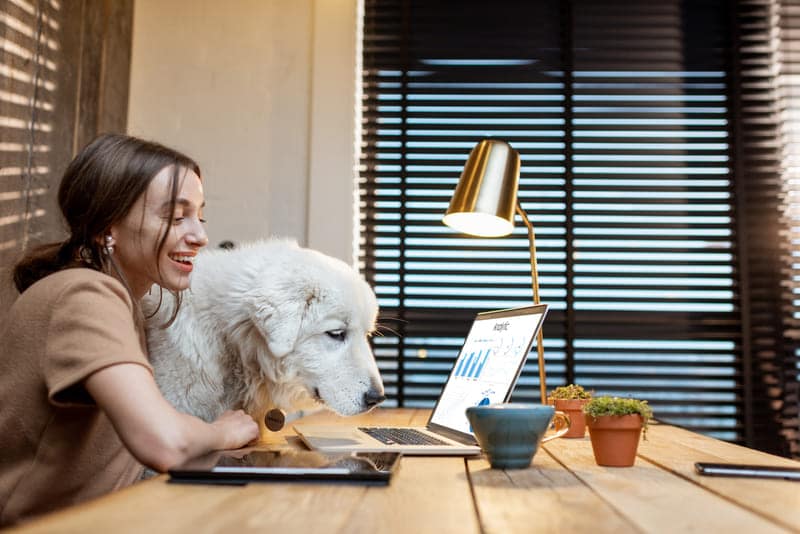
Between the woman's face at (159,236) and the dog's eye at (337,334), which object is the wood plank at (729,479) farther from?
the woman's face at (159,236)

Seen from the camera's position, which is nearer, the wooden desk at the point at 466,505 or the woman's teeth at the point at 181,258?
the wooden desk at the point at 466,505

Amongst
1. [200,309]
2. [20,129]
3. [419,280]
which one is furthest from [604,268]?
[20,129]

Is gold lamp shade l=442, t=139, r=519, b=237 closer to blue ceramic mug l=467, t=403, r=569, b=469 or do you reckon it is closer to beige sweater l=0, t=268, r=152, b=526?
blue ceramic mug l=467, t=403, r=569, b=469

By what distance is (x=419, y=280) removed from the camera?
3209 mm

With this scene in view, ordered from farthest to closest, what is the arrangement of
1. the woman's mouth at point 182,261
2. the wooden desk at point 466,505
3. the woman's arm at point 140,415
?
the woman's mouth at point 182,261, the woman's arm at point 140,415, the wooden desk at point 466,505

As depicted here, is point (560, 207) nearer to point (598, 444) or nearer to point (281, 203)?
point (281, 203)

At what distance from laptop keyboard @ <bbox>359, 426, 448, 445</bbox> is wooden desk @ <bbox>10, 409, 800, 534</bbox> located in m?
0.29

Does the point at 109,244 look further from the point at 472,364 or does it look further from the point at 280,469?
the point at 472,364

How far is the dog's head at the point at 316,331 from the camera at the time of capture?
1.66 metres

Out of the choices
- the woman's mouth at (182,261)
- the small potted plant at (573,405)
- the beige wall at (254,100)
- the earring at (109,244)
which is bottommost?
the small potted plant at (573,405)

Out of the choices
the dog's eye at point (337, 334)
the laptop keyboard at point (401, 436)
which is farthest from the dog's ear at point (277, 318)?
the laptop keyboard at point (401, 436)

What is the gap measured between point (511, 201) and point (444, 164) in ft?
4.29

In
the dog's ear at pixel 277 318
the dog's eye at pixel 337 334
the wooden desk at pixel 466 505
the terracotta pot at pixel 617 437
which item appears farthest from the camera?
the dog's eye at pixel 337 334

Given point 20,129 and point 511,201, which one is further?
point 20,129
